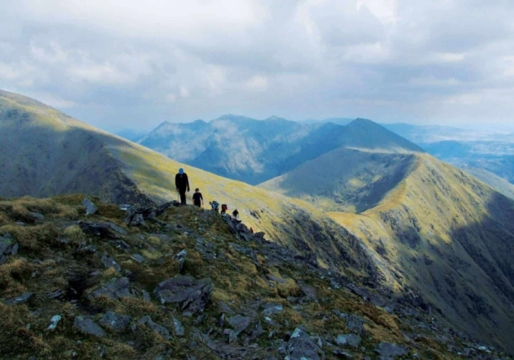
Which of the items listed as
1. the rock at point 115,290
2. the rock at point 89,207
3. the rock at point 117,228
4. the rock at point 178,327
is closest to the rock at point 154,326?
the rock at point 178,327

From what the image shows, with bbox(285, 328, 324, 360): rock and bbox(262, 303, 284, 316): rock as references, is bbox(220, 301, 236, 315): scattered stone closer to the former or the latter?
bbox(262, 303, 284, 316): rock

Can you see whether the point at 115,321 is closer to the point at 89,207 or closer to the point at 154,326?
the point at 154,326

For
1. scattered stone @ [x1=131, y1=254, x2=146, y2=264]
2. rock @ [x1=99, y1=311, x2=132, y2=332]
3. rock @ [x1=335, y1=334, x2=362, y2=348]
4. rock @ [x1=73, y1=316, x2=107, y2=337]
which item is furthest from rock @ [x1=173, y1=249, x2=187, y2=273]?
rock @ [x1=335, y1=334, x2=362, y2=348]

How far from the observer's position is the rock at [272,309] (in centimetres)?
1790

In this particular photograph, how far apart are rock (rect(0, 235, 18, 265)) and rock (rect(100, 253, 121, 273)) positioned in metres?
3.76

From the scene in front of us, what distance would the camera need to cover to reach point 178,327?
46.6 feet

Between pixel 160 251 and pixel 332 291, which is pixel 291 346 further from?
pixel 332 291

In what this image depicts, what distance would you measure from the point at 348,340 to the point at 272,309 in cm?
404

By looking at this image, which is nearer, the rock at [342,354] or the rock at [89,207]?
the rock at [342,354]

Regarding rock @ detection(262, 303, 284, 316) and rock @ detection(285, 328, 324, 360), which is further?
rock @ detection(262, 303, 284, 316)

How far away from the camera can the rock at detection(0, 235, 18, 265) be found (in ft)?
49.4

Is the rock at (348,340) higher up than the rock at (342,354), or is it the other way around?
the rock at (342,354)

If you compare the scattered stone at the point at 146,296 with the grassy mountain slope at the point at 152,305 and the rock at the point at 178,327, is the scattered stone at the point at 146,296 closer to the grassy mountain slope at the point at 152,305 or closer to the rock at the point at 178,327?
the grassy mountain slope at the point at 152,305

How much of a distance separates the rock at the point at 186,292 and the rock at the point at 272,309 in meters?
3.13
